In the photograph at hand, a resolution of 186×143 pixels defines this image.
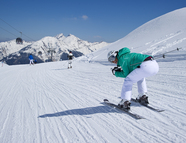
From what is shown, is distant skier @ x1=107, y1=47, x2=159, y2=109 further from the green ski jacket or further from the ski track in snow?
the ski track in snow

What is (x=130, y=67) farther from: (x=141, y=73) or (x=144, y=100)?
(x=144, y=100)

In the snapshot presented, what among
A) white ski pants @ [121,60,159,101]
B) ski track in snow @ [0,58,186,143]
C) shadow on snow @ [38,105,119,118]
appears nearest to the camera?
ski track in snow @ [0,58,186,143]

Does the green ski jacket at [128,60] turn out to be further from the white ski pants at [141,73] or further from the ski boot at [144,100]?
the ski boot at [144,100]

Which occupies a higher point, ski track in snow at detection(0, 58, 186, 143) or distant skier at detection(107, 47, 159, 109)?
distant skier at detection(107, 47, 159, 109)

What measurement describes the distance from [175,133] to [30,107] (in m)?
3.73

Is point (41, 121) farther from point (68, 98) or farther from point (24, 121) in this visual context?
point (68, 98)

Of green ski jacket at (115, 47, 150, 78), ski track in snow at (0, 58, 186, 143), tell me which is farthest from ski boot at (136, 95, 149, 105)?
green ski jacket at (115, 47, 150, 78)

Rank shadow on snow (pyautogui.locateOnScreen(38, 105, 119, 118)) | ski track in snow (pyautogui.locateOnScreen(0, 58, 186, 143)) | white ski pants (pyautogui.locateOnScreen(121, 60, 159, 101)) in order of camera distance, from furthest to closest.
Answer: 1. shadow on snow (pyautogui.locateOnScreen(38, 105, 119, 118))
2. white ski pants (pyautogui.locateOnScreen(121, 60, 159, 101))
3. ski track in snow (pyautogui.locateOnScreen(0, 58, 186, 143))

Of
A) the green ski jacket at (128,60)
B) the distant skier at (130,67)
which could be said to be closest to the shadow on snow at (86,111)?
the distant skier at (130,67)

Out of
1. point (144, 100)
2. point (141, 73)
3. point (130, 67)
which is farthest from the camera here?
point (144, 100)

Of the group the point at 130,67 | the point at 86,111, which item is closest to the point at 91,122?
the point at 86,111

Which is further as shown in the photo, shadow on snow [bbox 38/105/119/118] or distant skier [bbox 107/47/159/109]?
shadow on snow [bbox 38/105/119/118]

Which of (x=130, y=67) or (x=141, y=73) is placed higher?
(x=130, y=67)

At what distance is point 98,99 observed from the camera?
407cm
